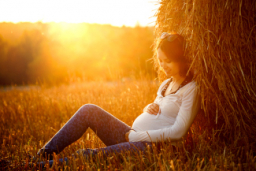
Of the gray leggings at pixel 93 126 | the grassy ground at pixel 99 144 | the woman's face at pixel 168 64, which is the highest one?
the woman's face at pixel 168 64

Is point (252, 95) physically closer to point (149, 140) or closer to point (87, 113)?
point (149, 140)

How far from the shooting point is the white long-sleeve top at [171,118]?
5.46 feet

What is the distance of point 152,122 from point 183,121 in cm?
30

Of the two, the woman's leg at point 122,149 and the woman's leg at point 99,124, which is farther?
the woman's leg at point 99,124

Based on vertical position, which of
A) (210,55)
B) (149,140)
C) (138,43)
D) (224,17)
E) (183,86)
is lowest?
A: (149,140)

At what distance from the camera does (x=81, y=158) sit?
163 cm

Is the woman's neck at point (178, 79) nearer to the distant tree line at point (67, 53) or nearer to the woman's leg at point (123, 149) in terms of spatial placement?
the woman's leg at point (123, 149)

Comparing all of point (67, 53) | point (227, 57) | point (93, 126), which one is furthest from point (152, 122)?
point (67, 53)

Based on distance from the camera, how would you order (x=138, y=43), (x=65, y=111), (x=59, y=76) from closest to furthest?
(x=65, y=111) < (x=59, y=76) < (x=138, y=43)

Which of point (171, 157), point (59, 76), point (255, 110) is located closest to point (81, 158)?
point (171, 157)

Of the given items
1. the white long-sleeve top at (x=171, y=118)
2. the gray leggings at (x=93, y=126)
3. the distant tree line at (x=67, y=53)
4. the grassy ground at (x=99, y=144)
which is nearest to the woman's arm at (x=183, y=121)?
the white long-sleeve top at (x=171, y=118)

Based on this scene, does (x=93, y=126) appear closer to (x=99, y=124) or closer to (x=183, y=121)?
(x=99, y=124)

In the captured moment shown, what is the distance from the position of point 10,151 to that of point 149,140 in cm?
167

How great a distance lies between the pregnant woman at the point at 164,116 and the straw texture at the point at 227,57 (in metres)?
0.10
